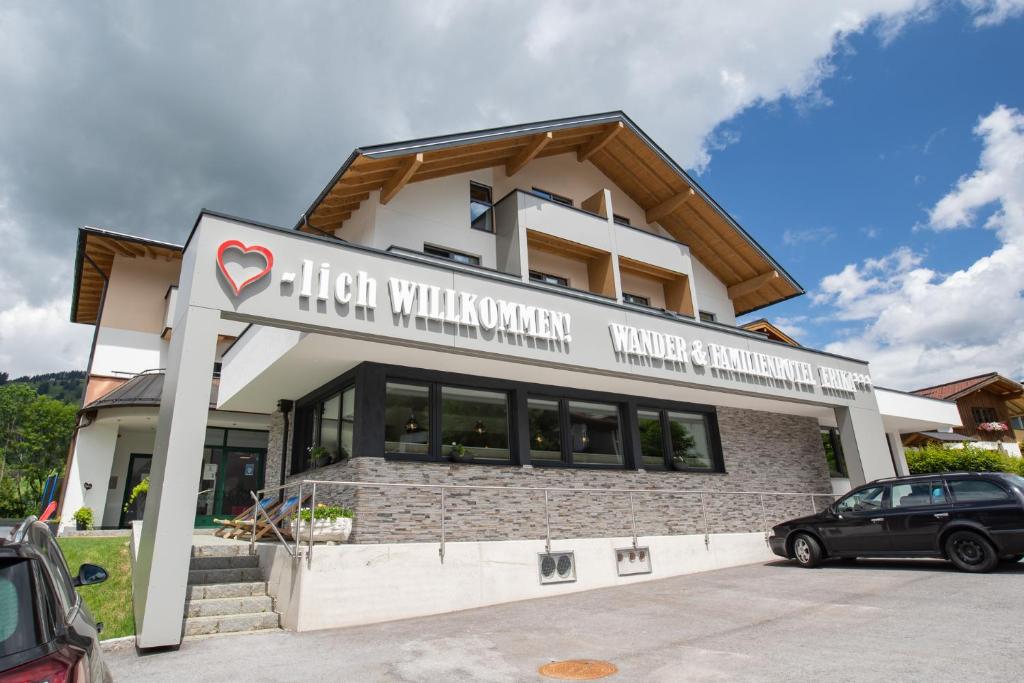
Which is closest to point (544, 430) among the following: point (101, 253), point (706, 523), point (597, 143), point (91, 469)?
point (706, 523)

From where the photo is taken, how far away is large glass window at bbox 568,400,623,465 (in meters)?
13.5

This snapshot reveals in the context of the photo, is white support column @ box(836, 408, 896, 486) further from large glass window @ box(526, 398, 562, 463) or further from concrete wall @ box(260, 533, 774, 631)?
large glass window @ box(526, 398, 562, 463)

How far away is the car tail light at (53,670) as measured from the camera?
261 cm

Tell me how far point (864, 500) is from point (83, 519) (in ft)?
65.3

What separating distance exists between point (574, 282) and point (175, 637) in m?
12.5

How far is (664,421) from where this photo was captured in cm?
1517

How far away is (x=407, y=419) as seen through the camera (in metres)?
11.4

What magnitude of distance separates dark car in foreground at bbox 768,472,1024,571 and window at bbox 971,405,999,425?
3182 cm

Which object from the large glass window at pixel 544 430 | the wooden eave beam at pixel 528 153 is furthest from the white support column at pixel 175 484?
the wooden eave beam at pixel 528 153

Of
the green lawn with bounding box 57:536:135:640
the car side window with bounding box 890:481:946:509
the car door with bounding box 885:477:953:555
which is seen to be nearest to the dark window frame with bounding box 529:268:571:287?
the car side window with bounding box 890:481:946:509

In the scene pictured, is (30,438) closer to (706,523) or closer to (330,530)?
(330,530)

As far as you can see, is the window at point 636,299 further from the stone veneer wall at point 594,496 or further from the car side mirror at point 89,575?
the car side mirror at point 89,575

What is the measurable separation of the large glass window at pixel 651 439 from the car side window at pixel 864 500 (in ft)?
13.2

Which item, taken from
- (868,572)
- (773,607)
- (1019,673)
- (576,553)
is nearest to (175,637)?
(576,553)
